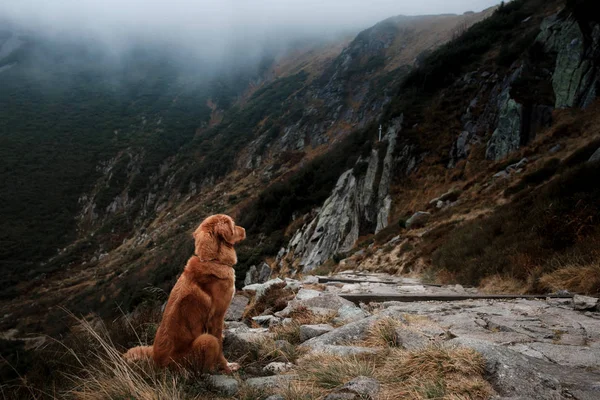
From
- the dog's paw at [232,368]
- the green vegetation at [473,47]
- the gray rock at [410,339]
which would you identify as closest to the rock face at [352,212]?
the green vegetation at [473,47]

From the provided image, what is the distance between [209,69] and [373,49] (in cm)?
9078

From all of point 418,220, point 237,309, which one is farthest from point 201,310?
point 418,220

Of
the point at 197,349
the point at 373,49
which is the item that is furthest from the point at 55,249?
the point at 373,49

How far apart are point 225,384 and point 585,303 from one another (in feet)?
15.2

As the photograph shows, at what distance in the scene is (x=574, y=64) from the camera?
16.1m

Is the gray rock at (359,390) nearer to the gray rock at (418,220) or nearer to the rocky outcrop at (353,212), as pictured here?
the gray rock at (418,220)

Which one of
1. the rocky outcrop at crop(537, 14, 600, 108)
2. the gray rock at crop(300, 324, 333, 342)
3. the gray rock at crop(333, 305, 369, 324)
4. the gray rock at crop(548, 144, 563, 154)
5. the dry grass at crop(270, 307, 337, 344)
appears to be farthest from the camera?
the rocky outcrop at crop(537, 14, 600, 108)

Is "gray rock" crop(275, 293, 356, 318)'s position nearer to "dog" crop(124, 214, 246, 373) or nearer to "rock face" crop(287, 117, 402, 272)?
"dog" crop(124, 214, 246, 373)

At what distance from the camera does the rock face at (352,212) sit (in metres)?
20.8

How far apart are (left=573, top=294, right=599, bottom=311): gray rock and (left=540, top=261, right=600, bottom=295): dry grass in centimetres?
79

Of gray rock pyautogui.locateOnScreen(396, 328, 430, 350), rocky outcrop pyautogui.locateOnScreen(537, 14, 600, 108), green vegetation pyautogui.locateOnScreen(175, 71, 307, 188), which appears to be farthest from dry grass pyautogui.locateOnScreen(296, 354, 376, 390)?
green vegetation pyautogui.locateOnScreen(175, 71, 307, 188)

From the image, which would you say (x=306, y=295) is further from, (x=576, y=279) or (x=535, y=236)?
(x=535, y=236)

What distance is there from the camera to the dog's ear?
345cm

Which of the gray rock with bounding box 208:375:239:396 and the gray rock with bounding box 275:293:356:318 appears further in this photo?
the gray rock with bounding box 275:293:356:318
